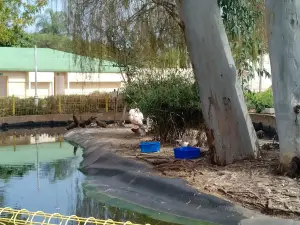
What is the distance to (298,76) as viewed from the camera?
25.6 feet

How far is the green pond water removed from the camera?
8195mm

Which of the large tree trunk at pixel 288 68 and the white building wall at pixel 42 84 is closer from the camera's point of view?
the large tree trunk at pixel 288 68

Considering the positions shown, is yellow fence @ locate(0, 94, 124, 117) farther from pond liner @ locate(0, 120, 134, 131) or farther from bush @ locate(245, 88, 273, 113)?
bush @ locate(245, 88, 273, 113)

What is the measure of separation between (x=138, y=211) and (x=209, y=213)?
4.22 ft

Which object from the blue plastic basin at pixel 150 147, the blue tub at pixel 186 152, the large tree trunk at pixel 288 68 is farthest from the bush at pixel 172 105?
the large tree trunk at pixel 288 68

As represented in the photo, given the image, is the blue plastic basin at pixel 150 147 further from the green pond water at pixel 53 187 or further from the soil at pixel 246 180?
the green pond water at pixel 53 187

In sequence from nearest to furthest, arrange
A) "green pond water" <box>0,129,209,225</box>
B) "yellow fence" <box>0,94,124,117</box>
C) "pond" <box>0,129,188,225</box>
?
"green pond water" <box>0,129,209,225</box> → "pond" <box>0,129,188,225</box> → "yellow fence" <box>0,94,124,117</box>

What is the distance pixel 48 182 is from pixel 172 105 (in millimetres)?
3424

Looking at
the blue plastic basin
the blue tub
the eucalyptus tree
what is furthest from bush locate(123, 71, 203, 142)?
the blue tub

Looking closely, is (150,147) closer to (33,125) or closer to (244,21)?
(244,21)

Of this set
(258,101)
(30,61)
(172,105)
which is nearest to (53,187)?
(172,105)

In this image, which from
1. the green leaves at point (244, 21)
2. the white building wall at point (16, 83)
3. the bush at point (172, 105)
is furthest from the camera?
the white building wall at point (16, 83)

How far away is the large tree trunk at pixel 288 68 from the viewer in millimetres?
7777

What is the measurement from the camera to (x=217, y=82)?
357 inches
